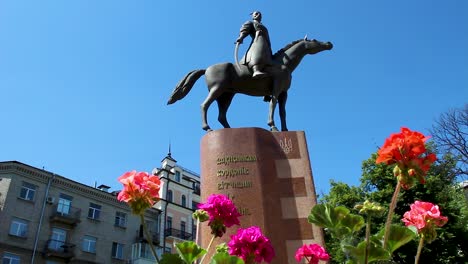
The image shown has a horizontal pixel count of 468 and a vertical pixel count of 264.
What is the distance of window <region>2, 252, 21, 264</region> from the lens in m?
28.2

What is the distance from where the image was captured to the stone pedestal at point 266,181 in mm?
6160

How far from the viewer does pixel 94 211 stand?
114 feet

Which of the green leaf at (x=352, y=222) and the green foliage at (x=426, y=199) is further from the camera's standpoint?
the green foliage at (x=426, y=199)

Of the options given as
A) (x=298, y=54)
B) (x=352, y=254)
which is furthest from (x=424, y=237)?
(x=298, y=54)

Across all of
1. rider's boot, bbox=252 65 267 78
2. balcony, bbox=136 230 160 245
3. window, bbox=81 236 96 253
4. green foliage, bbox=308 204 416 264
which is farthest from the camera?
balcony, bbox=136 230 160 245

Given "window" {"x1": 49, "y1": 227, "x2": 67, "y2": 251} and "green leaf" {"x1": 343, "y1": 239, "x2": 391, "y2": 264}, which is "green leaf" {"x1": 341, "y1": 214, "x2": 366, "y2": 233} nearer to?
"green leaf" {"x1": 343, "y1": 239, "x2": 391, "y2": 264}

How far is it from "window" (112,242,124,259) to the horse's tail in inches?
1125

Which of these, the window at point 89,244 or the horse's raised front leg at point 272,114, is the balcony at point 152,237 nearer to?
the window at point 89,244

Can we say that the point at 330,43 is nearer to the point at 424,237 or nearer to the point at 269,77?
the point at 269,77

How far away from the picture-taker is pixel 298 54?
28.7 feet

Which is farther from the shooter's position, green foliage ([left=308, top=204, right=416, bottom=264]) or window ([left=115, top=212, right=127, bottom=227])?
window ([left=115, top=212, right=127, bottom=227])

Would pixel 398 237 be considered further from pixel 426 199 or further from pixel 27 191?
pixel 27 191

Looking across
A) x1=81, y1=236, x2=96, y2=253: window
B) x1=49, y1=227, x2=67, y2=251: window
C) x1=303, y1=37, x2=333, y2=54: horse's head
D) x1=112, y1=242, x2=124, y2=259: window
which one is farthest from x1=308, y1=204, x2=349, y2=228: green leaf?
x1=112, y1=242, x2=124, y2=259: window

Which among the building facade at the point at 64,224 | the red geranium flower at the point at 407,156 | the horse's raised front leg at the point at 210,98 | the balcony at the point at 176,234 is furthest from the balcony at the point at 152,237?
the red geranium flower at the point at 407,156
